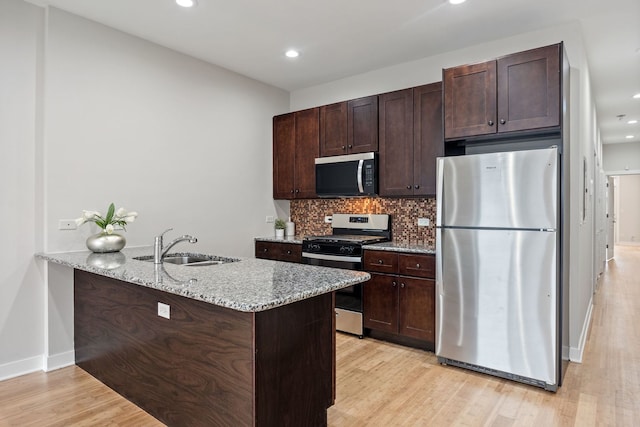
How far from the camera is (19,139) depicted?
2811 millimetres

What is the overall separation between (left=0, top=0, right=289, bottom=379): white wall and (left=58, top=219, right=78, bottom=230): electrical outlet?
0.03 metres

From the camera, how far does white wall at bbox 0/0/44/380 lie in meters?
2.75

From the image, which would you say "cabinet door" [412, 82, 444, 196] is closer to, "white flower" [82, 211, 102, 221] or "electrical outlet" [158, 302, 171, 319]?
"electrical outlet" [158, 302, 171, 319]

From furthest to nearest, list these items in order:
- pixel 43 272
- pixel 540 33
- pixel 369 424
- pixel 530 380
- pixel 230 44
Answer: pixel 230 44 < pixel 540 33 < pixel 43 272 < pixel 530 380 < pixel 369 424

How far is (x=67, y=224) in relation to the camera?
9.72 feet

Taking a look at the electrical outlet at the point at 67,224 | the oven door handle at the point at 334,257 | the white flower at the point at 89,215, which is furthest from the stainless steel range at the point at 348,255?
the electrical outlet at the point at 67,224

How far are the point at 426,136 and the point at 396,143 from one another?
31 cm

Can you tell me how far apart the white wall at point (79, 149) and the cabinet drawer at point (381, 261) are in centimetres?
163

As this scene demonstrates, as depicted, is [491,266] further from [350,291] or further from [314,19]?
[314,19]

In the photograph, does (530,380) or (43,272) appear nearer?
(530,380)

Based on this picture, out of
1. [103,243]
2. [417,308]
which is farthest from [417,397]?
[103,243]

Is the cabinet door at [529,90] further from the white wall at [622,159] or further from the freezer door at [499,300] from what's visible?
the white wall at [622,159]

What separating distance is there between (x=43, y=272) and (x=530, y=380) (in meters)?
3.65

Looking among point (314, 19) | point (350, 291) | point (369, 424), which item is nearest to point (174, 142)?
point (314, 19)
